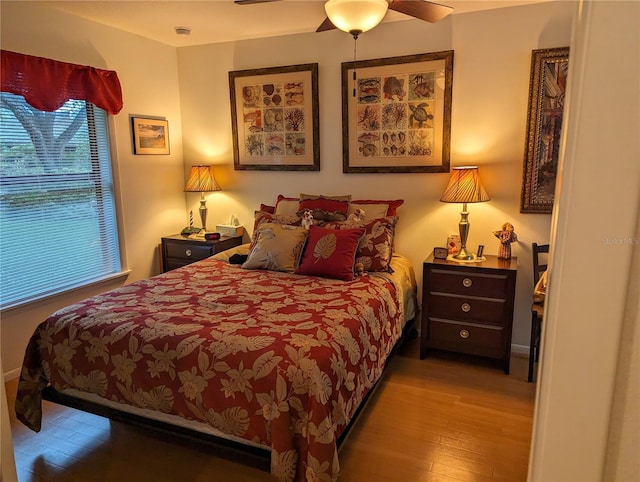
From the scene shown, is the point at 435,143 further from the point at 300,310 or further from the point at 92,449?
the point at 92,449

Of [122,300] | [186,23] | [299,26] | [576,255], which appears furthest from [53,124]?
[576,255]

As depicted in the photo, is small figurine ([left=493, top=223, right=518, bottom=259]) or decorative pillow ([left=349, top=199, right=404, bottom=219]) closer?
small figurine ([left=493, top=223, right=518, bottom=259])

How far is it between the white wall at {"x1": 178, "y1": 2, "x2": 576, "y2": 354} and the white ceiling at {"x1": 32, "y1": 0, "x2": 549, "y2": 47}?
11 centimetres

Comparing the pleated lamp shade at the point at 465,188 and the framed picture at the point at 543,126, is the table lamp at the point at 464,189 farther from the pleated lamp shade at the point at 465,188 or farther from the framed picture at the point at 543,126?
the framed picture at the point at 543,126

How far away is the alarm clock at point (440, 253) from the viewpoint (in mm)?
3141

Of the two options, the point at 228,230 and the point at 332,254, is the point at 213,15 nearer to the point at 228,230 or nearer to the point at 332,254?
the point at 228,230

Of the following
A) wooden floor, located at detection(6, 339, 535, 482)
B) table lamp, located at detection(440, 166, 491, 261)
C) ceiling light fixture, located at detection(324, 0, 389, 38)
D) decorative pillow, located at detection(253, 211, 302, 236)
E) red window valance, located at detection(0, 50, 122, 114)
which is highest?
ceiling light fixture, located at detection(324, 0, 389, 38)

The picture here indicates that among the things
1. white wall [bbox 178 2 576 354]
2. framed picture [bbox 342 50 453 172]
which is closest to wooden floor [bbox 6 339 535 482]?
white wall [bbox 178 2 576 354]

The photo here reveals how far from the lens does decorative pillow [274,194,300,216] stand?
3.56m

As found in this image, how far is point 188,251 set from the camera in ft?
12.7

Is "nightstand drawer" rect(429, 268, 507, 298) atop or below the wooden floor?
atop

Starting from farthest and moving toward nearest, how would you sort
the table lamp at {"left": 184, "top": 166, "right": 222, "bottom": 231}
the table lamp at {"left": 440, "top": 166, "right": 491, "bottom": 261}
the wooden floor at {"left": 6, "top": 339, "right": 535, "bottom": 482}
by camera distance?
1. the table lamp at {"left": 184, "top": 166, "right": 222, "bottom": 231}
2. the table lamp at {"left": 440, "top": 166, "right": 491, "bottom": 261}
3. the wooden floor at {"left": 6, "top": 339, "right": 535, "bottom": 482}

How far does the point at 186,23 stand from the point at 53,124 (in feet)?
4.14

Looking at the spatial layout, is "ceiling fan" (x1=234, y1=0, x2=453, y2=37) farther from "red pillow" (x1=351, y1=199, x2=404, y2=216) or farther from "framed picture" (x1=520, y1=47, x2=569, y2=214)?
"red pillow" (x1=351, y1=199, x2=404, y2=216)
